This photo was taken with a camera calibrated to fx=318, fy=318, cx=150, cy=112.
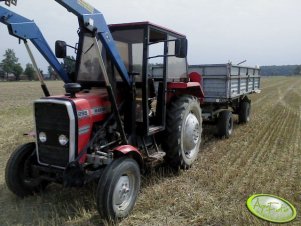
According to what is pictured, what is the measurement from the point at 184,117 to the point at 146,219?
1.96 metres

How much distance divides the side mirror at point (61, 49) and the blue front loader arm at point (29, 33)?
0.20m

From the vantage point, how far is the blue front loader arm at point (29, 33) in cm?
378

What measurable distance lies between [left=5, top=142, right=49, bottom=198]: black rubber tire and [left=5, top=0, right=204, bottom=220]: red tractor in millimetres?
13

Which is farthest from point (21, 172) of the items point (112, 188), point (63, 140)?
point (112, 188)

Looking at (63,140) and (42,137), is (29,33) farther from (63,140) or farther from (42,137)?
(63,140)

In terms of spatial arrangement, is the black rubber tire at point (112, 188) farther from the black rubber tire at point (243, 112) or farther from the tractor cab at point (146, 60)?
the black rubber tire at point (243, 112)

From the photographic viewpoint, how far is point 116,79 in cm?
450

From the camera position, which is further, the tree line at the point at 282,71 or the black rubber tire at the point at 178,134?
the tree line at the point at 282,71

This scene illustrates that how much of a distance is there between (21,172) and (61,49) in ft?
6.07

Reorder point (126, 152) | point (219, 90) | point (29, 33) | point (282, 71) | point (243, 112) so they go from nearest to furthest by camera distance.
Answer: point (126, 152), point (29, 33), point (219, 90), point (243, 112), point (282, 71)

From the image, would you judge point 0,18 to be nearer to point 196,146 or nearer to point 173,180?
point 173,180

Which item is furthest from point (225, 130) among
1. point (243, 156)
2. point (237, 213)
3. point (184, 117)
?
point (237, 213)

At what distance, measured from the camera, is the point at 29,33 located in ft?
13.5

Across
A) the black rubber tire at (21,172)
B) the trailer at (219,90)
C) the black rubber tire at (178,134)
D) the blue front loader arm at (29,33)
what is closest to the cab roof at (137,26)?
the blue front loader arm at (29,33)
